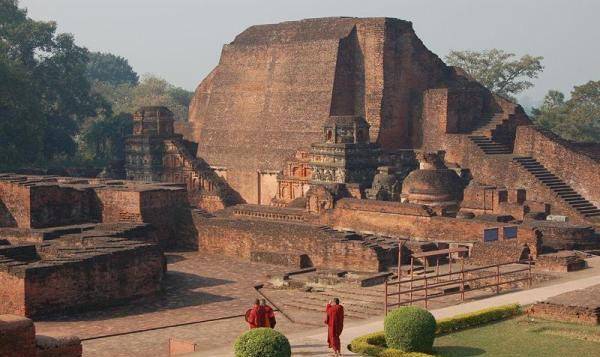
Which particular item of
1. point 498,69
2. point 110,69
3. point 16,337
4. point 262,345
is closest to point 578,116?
point 498,69

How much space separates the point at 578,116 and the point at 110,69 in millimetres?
69474

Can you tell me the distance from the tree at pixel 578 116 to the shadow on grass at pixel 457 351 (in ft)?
117

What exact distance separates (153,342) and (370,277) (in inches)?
222

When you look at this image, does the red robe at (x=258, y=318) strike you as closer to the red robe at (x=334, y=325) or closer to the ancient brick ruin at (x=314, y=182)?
the red robe at (x=334, y=325)

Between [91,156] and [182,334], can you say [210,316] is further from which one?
[91,156]

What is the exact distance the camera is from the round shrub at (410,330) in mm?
12867

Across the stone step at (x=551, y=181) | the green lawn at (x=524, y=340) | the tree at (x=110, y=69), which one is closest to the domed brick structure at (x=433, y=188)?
the stone step at (x=551, y=181)

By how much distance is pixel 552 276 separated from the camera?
19.3 metres

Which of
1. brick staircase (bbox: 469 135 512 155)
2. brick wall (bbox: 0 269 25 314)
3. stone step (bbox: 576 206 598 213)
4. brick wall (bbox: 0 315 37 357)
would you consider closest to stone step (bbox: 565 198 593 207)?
stone step (bbox: 576 206 598 213)

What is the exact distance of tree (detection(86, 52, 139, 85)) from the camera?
347ft

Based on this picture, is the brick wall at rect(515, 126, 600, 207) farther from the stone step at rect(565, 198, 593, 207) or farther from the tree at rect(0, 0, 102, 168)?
the tree at rect(0, 0, 102, 168)

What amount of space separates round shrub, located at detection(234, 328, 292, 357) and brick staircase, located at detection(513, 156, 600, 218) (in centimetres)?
1681

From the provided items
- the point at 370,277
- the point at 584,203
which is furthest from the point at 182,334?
the point at 584,203

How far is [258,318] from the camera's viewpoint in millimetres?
13688
